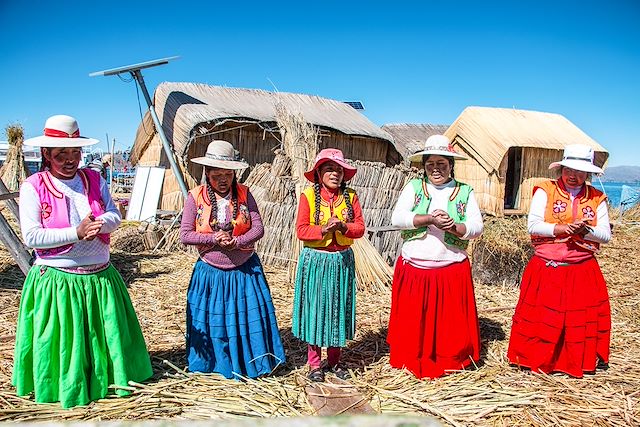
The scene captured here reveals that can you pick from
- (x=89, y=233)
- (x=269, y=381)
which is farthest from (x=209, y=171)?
(x=269, y=381)

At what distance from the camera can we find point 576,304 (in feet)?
11.2

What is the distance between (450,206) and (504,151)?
29.1 feet

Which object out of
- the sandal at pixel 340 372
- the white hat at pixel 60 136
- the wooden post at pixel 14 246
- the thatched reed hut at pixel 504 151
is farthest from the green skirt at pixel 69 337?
the thatched reed hut at pixel 504 151

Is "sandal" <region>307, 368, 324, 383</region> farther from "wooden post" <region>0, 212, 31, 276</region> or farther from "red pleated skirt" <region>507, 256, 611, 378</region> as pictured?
"wooden post" <region>0, 212, 31, 276</region>

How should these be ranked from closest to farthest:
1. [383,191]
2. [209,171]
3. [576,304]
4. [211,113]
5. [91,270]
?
1. [91,270]
2. [209,171]
3. [576,304]
4. [383,191]
5. [211,113]

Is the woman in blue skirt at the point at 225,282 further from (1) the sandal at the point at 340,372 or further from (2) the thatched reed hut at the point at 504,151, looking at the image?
(2) the thatched reed hut at the point at 504,151

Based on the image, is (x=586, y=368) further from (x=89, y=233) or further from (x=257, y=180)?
(x=257, y=180)

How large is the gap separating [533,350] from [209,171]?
2.57 m

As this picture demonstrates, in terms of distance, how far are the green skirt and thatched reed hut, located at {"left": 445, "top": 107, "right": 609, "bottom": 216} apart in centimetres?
1020

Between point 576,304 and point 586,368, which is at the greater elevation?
point 576,304

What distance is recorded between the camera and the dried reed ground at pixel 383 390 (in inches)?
113

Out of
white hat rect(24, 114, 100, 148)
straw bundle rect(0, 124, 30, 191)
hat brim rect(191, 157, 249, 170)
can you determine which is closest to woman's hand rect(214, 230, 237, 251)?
hat brim rect(191, 157, 249, 170)

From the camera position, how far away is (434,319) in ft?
11.2

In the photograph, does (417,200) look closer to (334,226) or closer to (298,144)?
(334,226)
